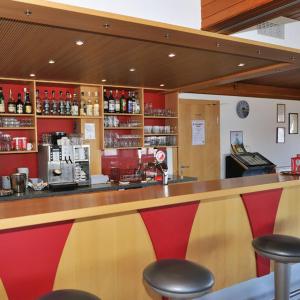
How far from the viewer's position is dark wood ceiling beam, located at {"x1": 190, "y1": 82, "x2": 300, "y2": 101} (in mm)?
6172

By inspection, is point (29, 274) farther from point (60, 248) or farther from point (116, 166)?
point (116, 166)

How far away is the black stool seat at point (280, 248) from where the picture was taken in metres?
1.91

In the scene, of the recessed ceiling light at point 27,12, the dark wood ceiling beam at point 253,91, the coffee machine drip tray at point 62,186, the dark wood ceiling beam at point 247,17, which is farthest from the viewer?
the dark wood ceiling beam at point 253,91

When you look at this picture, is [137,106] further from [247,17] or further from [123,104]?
[247,17]

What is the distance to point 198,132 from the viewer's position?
5969mm

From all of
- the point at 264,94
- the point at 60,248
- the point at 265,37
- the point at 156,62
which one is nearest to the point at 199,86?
the point at 156,62

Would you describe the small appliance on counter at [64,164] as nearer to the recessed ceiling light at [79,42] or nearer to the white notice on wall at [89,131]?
the white notice on wall at [89,131]

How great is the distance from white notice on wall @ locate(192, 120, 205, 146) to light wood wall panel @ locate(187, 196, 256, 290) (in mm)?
3235

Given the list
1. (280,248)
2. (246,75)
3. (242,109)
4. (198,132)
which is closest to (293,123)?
(242,109)

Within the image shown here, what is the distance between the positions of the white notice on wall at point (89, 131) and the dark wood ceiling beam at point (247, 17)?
249 cm

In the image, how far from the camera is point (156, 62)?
3686mm

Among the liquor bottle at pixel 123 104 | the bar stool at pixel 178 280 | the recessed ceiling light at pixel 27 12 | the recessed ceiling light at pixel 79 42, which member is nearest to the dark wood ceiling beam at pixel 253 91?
the liquor bottle at pixel 123 104

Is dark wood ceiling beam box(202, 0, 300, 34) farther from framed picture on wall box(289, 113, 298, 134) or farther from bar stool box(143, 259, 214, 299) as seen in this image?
framed picture on wall box(289, 113, 298, 134)

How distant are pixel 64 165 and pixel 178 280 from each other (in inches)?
124
